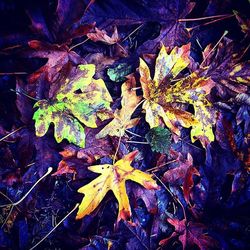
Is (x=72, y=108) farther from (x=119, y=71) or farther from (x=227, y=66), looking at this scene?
(x=227, y=66)

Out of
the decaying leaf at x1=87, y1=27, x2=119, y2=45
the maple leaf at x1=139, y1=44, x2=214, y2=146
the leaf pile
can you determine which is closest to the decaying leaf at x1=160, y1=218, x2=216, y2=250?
the leaf pile

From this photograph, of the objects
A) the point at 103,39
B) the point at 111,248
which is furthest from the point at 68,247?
the point at 103,39

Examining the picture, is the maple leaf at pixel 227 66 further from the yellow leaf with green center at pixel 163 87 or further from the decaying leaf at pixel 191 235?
the decaying leaf at pixel 191 235

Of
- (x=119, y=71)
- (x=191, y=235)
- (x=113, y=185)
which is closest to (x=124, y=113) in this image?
(x=119, y=71)

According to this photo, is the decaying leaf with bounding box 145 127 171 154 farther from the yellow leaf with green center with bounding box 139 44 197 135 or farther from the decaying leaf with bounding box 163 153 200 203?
the decaying leaf with bounding box 163 153 200 203

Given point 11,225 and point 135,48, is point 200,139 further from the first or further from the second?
point 11,225

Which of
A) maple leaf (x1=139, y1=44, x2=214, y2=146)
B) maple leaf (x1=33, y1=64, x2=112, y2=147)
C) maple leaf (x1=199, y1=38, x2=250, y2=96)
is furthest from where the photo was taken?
maple leaf (x1=199, y1=38, x2=250, y2=96)
